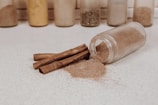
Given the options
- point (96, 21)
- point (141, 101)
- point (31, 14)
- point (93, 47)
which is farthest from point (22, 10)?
point (141, 101)

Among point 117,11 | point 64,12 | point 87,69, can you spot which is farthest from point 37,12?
point 87,69

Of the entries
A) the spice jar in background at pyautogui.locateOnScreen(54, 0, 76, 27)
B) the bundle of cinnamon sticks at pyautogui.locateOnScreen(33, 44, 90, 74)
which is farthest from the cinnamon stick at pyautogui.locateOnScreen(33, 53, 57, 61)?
the spice jar in background at pyautogui.locateOnScreen(54, 0, 76, 27)

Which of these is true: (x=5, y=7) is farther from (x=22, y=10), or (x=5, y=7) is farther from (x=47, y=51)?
(x=47, y=51)

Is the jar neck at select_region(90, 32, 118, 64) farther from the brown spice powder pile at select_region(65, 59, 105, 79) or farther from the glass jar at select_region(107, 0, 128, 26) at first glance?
the glass jar at select_region(107, 0, 128, 26)

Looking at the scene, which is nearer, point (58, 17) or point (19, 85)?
point (19, 85)

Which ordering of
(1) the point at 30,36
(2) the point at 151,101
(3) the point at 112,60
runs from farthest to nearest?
(1) the point at 30,36
(3) the point at 112,60
(2) the point at 151,101

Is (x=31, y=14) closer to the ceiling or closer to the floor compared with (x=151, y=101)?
closer to the ceiling

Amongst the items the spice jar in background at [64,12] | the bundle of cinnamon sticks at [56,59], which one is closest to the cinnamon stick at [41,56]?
the bundle of cinnamon sticks at [56,59]

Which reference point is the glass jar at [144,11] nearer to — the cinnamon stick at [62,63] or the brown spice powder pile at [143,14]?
the brown spice powder pile at [143,14]
